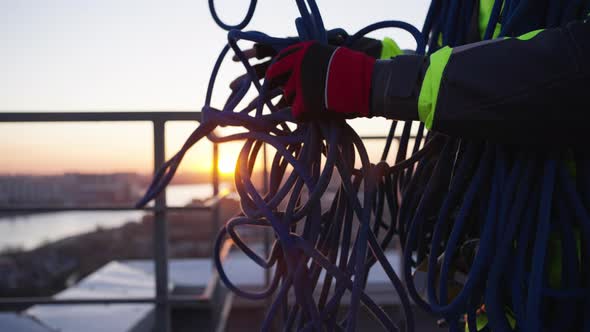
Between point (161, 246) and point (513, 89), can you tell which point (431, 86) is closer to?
point (513, 89)

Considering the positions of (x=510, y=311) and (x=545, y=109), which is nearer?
(x=545, y=109)

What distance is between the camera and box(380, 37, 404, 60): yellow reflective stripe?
2.80ft

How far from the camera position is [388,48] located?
860mm

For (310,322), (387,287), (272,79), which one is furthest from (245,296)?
(387,287)

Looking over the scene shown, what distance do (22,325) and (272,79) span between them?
7.56 ft

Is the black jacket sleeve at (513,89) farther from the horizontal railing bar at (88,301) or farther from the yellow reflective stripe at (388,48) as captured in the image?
the horizontal railing bar at (88,301)

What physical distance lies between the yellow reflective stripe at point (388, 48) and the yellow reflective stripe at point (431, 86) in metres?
0.22

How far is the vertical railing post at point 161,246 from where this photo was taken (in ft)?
5.79

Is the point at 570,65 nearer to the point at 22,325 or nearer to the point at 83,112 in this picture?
the point at 83,112

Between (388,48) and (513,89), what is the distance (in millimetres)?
327

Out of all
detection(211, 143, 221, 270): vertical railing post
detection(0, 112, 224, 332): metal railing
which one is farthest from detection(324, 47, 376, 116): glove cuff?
detection(211, 143, 221, 270): vertical railing post

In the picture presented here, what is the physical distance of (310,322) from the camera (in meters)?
0.69

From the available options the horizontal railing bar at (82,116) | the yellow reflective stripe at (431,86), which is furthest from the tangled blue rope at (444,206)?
the horizontal railing bar at (82,116)

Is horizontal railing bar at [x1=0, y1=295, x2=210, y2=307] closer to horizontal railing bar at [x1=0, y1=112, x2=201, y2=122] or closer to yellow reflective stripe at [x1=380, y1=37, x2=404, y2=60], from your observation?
horizontal railing bar at [x1=0, y1=112, x2=201, y2=122]
